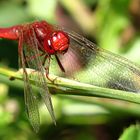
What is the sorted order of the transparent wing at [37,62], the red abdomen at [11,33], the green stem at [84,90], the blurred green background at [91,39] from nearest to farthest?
the green stem at [84,90] → the transparent wing at [37,62] → the red abdomen at [11,33] → the blurred green background at [91,39]

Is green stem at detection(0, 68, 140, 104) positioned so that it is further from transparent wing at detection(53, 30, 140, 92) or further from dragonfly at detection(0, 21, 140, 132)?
transparent wing at detection(53, 30, 140, 92)

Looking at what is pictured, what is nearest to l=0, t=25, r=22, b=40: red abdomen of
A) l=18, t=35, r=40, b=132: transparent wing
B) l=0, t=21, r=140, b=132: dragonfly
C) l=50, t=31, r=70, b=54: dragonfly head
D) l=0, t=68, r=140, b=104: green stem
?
l=0, t=21, r=140, b=132: dragonfly

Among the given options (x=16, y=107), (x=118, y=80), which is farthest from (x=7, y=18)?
(x=118, y=80)

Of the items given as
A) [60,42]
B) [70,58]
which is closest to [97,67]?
[70,58]

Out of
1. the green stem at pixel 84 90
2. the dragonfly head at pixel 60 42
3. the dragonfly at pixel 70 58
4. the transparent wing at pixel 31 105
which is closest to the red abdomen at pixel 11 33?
the dragonfly at pixel 70 58

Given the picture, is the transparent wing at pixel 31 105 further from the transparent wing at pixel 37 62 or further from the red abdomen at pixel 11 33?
the red abdomen at pixel 11 33

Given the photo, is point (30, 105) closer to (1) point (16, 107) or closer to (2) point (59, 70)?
(2) point (59, 70)
